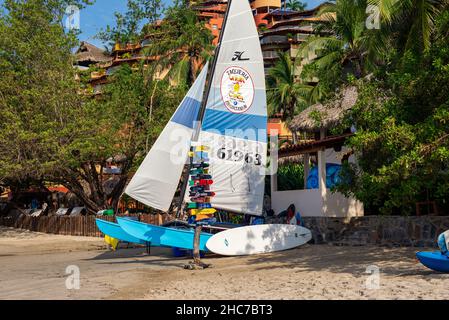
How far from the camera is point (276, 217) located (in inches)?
772

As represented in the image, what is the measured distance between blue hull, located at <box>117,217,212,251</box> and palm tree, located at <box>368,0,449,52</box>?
26.2 feet

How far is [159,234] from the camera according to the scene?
14883 mm

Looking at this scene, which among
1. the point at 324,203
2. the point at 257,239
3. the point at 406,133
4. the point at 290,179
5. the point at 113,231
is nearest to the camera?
Result: the point at 406,133

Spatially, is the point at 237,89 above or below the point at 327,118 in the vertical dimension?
above

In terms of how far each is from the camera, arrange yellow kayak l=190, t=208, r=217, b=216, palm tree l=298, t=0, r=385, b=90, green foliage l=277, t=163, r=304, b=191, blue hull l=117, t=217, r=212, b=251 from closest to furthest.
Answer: yellow kayak l=190, t=208, r=217, b=216
blue hull l=117, t=217, r=212, b=251
green foliage l=277, t=163, r=304, b=191
palm tree l=298, t=0, r=385, b=90

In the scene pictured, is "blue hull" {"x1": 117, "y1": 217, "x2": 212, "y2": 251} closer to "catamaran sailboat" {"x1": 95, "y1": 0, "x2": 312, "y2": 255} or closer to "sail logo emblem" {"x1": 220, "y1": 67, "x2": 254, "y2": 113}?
"catamaran sailboat" {"x1": 95, "y1": 0, "x2": 312, "y2": 255}

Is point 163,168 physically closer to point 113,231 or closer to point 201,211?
point 113,231

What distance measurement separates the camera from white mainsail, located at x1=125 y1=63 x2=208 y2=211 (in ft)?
49.9

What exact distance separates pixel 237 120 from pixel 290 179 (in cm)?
593

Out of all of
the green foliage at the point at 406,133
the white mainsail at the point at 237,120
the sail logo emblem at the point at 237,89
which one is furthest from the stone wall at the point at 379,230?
the sail logo emblem at the point at 237,89

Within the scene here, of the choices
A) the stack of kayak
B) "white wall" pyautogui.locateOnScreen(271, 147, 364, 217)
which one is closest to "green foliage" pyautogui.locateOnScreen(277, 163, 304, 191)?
"white wall" pyautogui.locateOnScreen(271, 147, 364, 217)

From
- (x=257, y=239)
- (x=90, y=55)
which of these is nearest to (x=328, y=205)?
(x=257, y=239)

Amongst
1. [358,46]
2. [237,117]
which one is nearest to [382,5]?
[237,117]

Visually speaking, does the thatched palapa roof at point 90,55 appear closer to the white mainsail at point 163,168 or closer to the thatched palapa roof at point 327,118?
the thatched palapa roof at point 327,118
